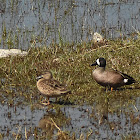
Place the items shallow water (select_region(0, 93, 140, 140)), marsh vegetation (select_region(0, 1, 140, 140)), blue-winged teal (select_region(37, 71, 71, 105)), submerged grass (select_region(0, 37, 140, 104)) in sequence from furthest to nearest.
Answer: submerged grass (select_region(0, 37, 140, 104)) < blue-winged teal (select_region(37, 71, 71, 105)) < marsh vegetation (select_region(0, 1, 140, 140)) < shallow water (select_region(0, 93, 140, 140))

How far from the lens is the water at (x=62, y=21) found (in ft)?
42.0

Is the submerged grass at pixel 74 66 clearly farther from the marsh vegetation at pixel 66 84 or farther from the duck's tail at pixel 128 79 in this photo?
the duck's tail at pixel 128 79

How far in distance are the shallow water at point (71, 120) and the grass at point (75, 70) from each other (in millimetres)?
210

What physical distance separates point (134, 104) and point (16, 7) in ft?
24.4

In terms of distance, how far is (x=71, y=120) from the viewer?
25.6 feet

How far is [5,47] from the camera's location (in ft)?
41.1

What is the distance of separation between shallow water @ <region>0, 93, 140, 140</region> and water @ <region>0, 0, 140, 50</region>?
367 centimetres

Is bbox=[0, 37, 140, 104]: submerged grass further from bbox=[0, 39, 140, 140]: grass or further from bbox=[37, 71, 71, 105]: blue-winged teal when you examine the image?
bbox=[37, 71, 71, 105]: blue-winged teal

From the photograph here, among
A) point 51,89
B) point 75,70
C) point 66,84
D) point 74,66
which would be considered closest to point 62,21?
point 74,66

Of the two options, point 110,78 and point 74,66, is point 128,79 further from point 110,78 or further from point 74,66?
point 74,66

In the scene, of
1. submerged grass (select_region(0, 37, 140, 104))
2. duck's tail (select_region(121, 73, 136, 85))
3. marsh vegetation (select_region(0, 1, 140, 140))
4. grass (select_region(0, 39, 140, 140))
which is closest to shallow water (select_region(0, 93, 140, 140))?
marsh vegetation (select_region(0, 1, 140, 140))

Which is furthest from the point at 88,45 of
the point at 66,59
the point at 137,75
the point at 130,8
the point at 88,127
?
the point at 88,127

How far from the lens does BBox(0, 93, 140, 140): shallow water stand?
7.21 meters

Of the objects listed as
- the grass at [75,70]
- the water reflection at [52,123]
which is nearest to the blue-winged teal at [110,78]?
the grass at [75,70]
